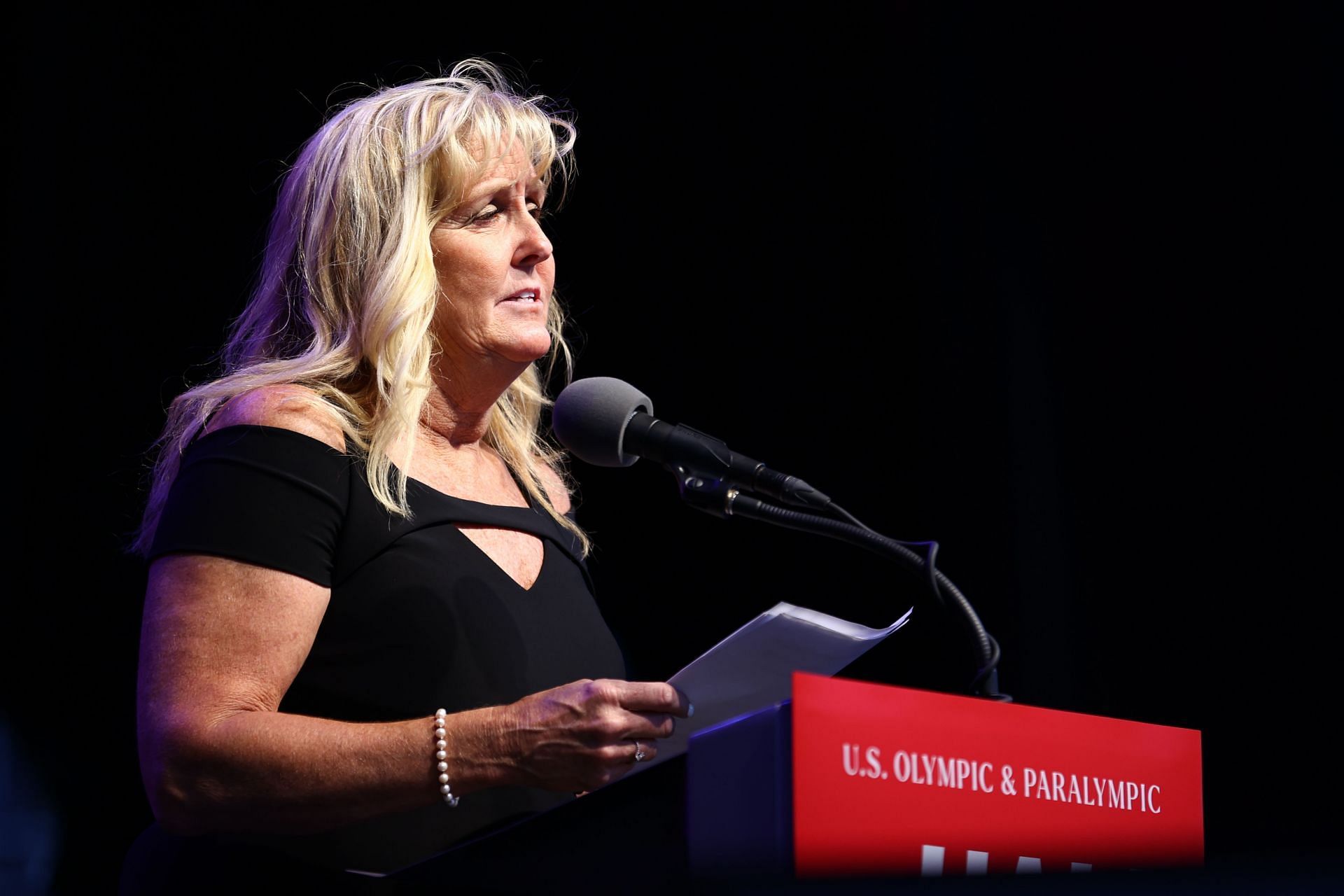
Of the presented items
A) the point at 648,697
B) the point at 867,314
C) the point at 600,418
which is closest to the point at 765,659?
the point at 648,697

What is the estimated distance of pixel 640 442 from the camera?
1354mm

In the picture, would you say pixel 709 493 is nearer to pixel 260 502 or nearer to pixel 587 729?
pixel 587 729

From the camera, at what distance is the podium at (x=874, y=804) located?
0.82 m

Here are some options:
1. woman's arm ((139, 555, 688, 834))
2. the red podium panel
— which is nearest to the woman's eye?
woman's arm ((139, 555, 688, 834))

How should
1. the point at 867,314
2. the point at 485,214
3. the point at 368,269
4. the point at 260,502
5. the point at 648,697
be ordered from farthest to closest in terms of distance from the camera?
the point at 867,314
the point at 485,214
the point at 368,269
the point at 260,502
the point at 648,697

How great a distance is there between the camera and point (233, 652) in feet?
4.18

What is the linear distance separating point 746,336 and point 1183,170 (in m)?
1.05

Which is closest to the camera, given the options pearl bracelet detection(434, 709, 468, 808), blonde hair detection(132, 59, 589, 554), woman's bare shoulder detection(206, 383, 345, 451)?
pearl bracelet detection(434, 709, 468, 808)

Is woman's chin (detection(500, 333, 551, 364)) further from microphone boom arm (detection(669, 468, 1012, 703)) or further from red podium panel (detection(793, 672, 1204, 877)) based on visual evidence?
red podium panel (detection(793, 672, 1204, 877))

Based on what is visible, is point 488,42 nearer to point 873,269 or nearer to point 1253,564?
point 873,269

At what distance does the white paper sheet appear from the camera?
105 centimetres

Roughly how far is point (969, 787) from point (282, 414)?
0.97 metres

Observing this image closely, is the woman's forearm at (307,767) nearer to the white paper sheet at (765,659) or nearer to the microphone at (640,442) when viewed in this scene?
the white paper sheet at (765,659)

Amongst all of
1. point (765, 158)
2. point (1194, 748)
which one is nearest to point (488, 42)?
point (765, 158)
